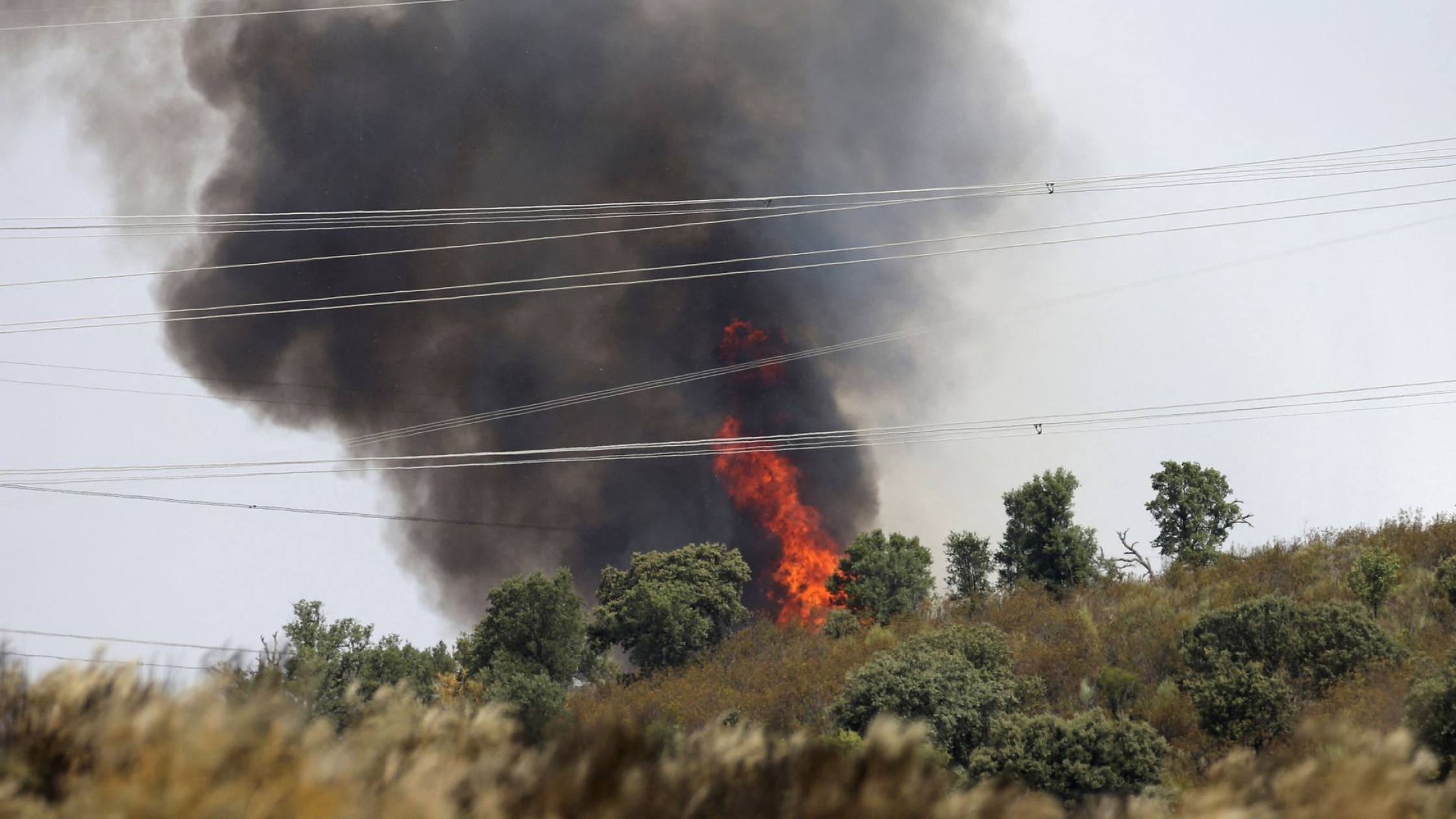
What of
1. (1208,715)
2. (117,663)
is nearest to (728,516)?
(1208,715)

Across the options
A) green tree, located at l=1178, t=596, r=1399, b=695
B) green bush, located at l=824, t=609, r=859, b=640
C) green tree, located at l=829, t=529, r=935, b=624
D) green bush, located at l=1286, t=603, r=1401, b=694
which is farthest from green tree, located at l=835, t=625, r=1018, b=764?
green tree, located at l=829, t=529, r=935, b=624

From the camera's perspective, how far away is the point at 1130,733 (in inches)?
992

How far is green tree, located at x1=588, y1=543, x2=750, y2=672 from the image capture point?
56.4 meters

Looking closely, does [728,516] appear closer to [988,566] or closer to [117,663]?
[988,566]

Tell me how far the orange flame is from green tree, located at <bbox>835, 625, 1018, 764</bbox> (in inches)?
2082

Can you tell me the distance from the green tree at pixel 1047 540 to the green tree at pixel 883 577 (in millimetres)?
4420

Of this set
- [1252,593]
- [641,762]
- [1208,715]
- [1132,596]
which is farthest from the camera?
[1132,596]

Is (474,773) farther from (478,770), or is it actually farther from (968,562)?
(968,562)

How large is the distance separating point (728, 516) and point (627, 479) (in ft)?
31.3

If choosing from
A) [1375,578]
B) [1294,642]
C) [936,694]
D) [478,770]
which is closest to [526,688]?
[936,694]

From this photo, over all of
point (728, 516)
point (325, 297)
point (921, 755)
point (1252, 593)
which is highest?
point (325, 297)

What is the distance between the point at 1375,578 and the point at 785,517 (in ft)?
202

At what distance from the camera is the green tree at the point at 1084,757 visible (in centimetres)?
2481

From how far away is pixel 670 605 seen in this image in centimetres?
5644
